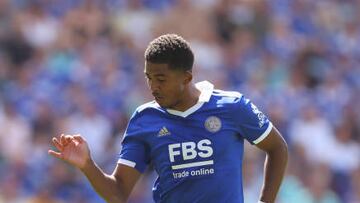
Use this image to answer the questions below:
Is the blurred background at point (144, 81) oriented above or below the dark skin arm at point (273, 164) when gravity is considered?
below

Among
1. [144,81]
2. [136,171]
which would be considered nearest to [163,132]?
[136,171]

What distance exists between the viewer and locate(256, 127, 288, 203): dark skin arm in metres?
5.93

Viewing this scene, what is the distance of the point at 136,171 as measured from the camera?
5848mm

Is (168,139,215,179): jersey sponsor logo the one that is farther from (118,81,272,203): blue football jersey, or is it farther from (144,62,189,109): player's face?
(144,62,189,109): player's face

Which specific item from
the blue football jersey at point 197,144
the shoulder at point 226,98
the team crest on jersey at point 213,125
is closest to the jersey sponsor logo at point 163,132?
the blue football jersey at point 197,144

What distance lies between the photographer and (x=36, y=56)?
13.4 m

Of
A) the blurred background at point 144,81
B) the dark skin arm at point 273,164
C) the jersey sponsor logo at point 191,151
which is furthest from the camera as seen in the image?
the blurred background at point 144,81

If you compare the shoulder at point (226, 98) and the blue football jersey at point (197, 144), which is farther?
the shoulder at point (226, 98)

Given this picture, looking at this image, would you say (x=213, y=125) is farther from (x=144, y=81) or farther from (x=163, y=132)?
(x=144, y=81)

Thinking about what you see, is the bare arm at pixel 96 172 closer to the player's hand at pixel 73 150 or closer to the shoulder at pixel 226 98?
the player's hand at pixel 73 150

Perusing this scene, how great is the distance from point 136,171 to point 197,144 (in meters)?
0.41

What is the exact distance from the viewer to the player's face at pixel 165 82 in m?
5.61

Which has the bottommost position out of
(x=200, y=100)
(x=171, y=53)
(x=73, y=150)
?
(x=73, y=150)

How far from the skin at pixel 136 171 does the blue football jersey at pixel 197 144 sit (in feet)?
0.21
